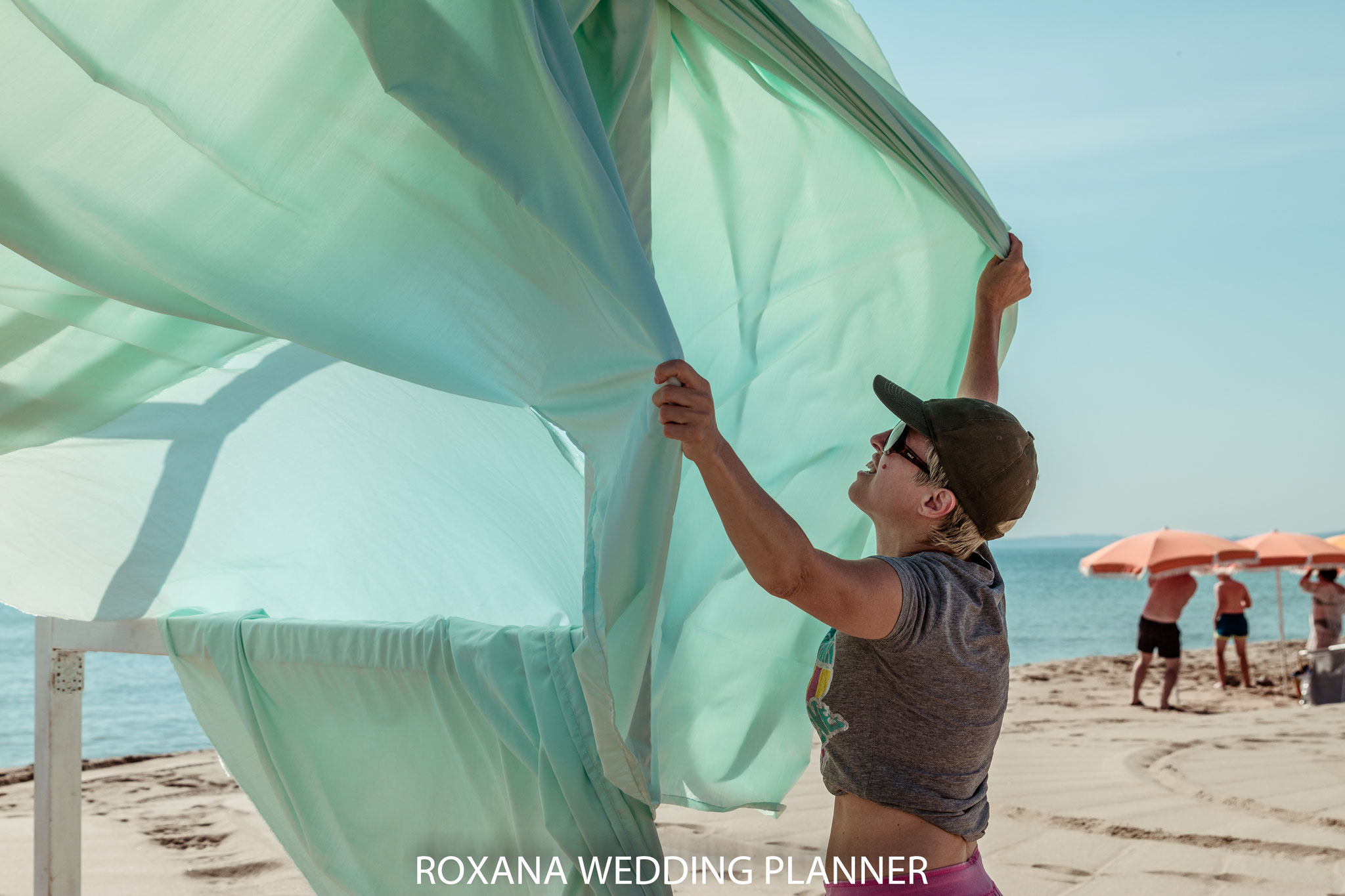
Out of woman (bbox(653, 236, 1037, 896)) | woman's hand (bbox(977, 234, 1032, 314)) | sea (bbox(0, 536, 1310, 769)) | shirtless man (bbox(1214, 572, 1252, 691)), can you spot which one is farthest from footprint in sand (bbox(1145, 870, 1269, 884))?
sea (bbox(0, 536, 1310, 769))

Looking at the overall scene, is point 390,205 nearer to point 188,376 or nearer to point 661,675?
point 661,675

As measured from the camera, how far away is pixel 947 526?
1.72 meters

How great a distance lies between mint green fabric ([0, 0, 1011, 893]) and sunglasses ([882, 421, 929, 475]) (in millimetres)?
423

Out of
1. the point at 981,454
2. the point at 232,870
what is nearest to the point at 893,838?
the point at 981,454

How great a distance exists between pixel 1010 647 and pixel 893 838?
34.8 feet

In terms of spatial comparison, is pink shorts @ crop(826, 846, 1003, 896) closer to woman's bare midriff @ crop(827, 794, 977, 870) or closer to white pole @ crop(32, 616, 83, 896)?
woman's bare midriff @ crop(827, 794, 977, 870)

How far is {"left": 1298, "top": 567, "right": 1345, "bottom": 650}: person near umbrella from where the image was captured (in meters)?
9.82

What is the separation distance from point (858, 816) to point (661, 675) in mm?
421

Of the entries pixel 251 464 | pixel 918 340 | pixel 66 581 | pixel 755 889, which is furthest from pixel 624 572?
pixel 755 889

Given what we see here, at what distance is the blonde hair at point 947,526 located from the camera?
5.61ft

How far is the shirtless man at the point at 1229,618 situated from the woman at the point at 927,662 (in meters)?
9.33

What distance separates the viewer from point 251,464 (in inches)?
108

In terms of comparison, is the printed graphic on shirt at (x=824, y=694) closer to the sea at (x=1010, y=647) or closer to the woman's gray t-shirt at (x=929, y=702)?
the woman's gray t-shirt at (x=929, y=702)

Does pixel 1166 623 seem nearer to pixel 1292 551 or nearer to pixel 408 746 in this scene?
pixel 1292 551
